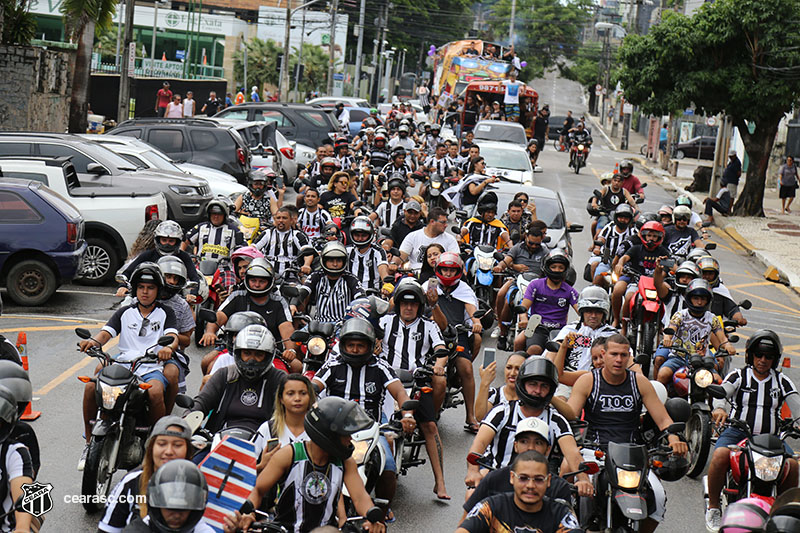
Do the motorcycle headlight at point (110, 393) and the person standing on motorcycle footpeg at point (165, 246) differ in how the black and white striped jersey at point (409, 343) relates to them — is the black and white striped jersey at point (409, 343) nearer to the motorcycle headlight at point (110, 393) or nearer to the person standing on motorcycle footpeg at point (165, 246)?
the motorcycle headlight at point (110, 393)

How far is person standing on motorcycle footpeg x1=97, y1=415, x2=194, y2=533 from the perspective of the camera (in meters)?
6.14

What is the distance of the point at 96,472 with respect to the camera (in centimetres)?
855

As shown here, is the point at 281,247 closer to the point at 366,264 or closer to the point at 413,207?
the point at 366,264

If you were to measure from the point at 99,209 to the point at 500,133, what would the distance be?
20.1 m

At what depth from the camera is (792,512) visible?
5.73m

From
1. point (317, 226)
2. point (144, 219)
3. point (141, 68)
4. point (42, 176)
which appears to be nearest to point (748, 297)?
point (317, 226)

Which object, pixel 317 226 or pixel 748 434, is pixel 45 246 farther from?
pixel 748 434

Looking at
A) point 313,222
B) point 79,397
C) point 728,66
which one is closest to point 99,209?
point 313,222

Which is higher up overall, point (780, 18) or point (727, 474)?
point (780, 18)

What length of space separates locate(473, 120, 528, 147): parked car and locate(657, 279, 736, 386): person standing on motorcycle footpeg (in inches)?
938

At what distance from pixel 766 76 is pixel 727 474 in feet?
79.3

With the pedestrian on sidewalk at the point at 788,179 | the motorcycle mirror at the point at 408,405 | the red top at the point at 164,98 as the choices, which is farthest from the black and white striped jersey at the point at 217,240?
the red top at the point at 164,98

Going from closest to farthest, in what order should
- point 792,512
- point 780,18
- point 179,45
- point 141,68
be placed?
1. point 792,512
2. point 780,18
3. point 141,68
4. point 179,45

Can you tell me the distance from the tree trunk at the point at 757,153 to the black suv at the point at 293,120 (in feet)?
37.5
